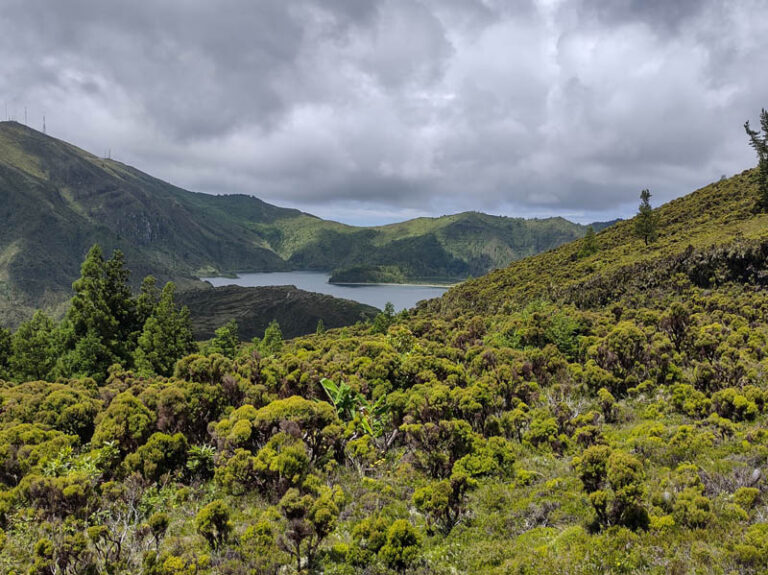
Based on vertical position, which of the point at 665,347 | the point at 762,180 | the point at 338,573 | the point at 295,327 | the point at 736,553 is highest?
the point at 762,180

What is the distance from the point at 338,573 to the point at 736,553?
604cm

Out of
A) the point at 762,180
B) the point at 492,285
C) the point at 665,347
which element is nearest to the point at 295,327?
the point at 492,285

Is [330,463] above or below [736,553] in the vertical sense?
below

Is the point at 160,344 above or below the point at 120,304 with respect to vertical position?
below

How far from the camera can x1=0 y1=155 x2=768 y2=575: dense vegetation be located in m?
7.04

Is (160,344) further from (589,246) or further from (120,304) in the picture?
(589,246)

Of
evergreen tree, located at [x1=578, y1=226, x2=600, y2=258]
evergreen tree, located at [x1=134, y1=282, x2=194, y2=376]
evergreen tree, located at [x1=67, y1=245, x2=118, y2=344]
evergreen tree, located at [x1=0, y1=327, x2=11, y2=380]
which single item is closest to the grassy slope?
evergreen tree, located at [x1=578, y1=226, x2=600, y2=258]

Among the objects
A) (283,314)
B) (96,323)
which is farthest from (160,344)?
(283,314)

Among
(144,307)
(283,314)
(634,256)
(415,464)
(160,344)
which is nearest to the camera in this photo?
(415,464)

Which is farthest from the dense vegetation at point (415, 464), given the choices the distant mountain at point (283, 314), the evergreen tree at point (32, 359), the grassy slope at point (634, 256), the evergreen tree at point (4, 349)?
the distant mountain at point (283, 314)

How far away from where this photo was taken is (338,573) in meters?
7.20

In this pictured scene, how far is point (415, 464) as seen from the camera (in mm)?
10844

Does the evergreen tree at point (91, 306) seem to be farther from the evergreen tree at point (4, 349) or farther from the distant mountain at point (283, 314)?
the distant mountain at point (283, 314)

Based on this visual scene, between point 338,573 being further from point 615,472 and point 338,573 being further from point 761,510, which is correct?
point 761,510
